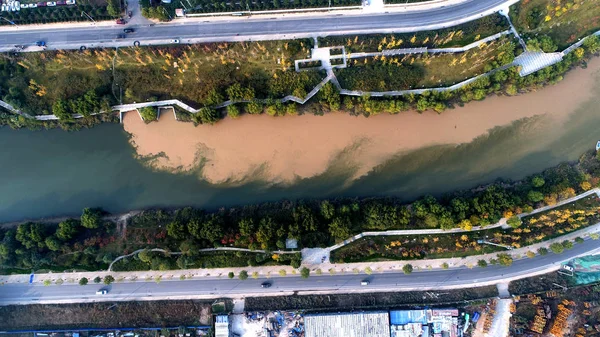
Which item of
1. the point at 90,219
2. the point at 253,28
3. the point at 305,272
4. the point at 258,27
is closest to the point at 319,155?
the point at 305,272

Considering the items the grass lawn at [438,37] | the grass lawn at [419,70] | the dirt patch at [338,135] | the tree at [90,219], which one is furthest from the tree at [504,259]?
the tree at [90,219]

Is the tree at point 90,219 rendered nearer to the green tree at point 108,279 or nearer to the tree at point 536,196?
the green tree at point 108,279

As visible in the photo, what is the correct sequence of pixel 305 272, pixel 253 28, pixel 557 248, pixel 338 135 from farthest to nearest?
pixel 253 28 → pixel 338 135 → pixel 305 272 → pixel 557 248

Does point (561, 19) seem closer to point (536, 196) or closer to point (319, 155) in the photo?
point (536, 196)

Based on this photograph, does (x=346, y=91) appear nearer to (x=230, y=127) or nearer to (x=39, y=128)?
(x=230, y=127)

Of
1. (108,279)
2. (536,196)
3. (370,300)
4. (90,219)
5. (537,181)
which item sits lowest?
(370,300)

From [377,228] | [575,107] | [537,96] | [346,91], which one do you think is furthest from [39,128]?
[575,107]
